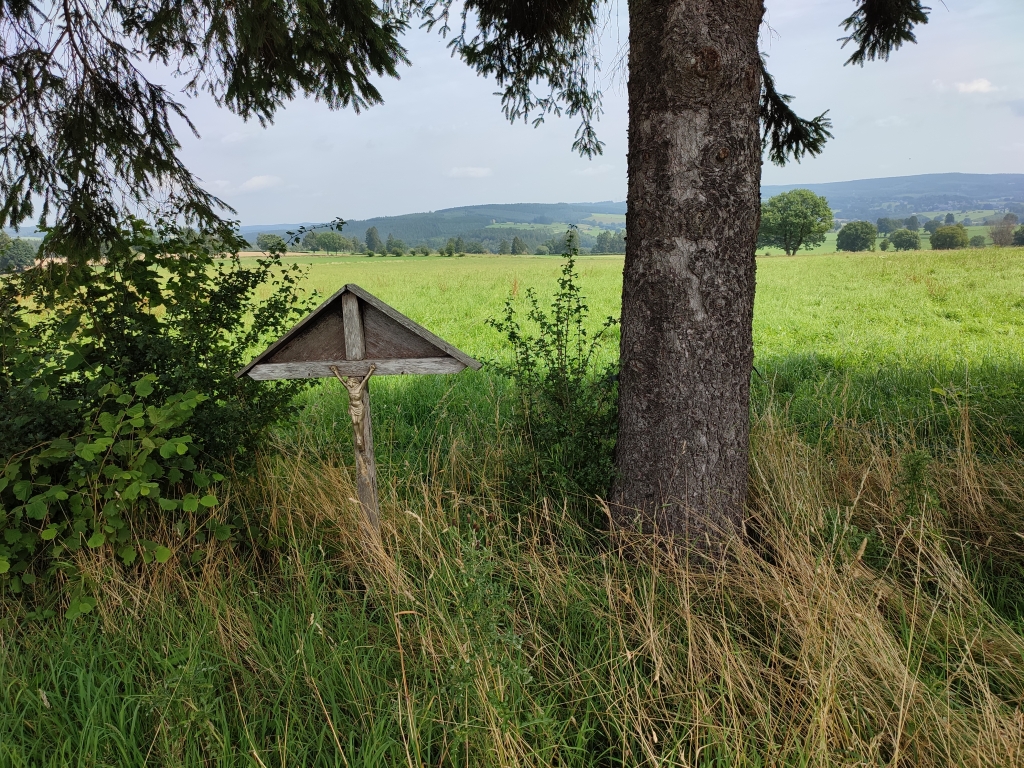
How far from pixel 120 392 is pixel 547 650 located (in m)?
2.53

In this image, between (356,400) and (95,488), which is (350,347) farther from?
(95,488)

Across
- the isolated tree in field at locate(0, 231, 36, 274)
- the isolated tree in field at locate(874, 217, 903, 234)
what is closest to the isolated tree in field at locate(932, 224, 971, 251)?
the isolated tree in field at locate(874, 217, 903, 234)

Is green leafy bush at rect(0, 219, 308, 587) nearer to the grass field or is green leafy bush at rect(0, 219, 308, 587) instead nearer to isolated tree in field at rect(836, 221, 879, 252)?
the grass field

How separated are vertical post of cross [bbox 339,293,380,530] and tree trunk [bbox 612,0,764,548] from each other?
1286 mm

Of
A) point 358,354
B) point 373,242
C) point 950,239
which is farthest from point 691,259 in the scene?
point 950,239

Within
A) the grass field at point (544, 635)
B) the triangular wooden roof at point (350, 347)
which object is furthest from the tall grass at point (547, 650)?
the triangular wooden roof at point (350, 347)

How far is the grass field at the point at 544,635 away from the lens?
6.20 ft

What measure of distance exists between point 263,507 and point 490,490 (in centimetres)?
127

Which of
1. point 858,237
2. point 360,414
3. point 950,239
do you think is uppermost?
point 858,237

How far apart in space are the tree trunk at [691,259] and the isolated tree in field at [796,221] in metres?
67.0

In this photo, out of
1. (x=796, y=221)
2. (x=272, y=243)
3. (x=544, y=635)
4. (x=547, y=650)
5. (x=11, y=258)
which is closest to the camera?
(x=547, y=650)

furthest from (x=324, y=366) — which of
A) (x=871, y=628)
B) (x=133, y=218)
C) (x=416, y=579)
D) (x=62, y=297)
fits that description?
(x=871, y=628)

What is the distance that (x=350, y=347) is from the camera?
10.2ft

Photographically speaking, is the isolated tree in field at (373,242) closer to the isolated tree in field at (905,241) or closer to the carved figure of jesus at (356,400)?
the carved figure of jesus at (356,400)
